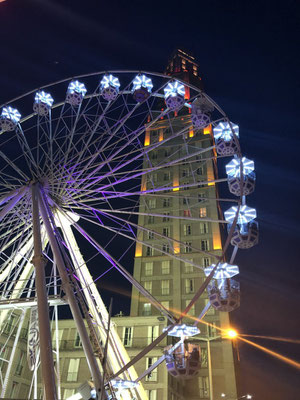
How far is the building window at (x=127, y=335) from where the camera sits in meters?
36.1

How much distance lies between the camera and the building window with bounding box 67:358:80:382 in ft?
114

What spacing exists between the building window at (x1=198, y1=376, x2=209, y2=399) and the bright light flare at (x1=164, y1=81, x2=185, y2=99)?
3095cm

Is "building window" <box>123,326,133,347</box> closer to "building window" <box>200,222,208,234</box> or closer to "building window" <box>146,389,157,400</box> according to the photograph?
"building window" <box>146,389,157,400</box>

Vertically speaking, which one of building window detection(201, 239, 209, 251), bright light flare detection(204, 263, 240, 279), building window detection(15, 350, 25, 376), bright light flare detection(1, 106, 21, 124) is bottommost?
building window detection(15, 350, 25, 376)

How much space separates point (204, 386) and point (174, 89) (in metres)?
31.6

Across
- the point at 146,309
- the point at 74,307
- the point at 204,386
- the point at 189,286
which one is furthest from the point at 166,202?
the point at 74,307

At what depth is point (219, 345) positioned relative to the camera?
129ft

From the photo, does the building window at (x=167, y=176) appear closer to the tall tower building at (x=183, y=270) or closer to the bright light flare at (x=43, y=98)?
the tall tower building at (x=183, y=270)

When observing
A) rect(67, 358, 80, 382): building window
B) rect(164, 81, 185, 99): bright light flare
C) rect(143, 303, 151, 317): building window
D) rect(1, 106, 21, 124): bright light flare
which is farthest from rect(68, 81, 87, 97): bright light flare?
rect(143, 303, 151, 317): building window

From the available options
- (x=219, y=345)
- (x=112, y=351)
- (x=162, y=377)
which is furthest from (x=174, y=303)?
(x=112, y=351)

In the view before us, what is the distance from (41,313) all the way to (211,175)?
44.7 m

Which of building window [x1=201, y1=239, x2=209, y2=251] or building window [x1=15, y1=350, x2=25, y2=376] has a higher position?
building window [x1=201, y1=239, x2=209, y2=251]

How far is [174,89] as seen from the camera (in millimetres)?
20203

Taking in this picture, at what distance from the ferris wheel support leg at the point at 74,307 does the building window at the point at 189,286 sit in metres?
31.1
